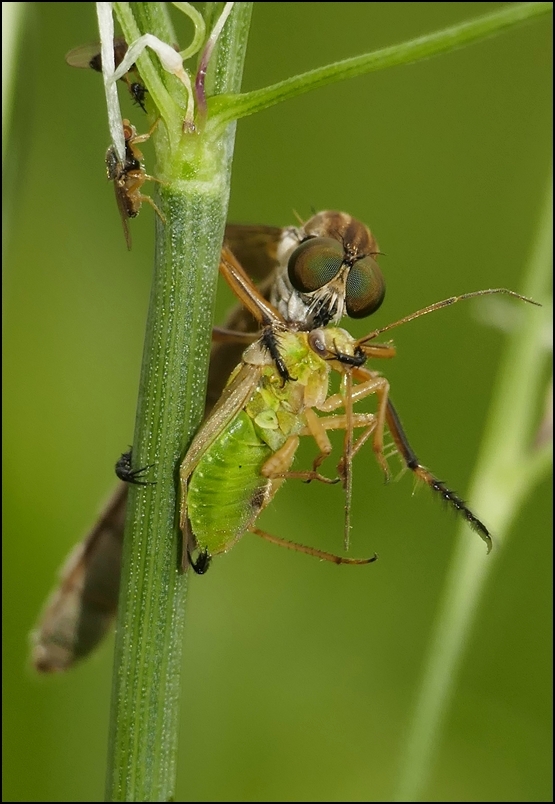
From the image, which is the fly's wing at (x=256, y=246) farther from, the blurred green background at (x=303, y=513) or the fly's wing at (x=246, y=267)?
the blurred green background at (x=303, y=513)

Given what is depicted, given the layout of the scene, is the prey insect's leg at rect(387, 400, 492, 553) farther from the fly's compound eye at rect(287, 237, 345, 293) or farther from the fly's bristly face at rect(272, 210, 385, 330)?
the fly's compound eye at rect(287, 237, 345, 293)

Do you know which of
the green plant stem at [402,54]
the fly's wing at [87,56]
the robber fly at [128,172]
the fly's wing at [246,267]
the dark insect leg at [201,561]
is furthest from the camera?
the fly's wing at [246,267]

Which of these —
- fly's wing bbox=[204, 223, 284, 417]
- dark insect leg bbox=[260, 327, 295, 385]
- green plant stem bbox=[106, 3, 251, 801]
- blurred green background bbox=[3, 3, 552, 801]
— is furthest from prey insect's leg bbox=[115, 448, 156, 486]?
blurred green background bbox=[3, 3, 552, 801]

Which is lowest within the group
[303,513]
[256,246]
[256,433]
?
[303,513]

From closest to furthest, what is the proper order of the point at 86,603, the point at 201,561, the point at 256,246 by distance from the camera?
the point at 201,561
the point at 256,246
the point at 86,603

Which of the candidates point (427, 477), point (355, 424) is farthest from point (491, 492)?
point (355, 424)

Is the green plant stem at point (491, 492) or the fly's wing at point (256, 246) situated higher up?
the fly's wing at point (256, 246)

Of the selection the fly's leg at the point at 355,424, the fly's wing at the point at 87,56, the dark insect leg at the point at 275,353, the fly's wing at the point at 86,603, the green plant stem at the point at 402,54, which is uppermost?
the fly's wing at the point at 87,56

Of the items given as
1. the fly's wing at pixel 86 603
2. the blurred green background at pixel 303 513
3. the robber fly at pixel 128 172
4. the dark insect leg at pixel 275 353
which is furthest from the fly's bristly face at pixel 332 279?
the blurred green background at pixel 303 513

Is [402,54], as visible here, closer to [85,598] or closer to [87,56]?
[87,56]
